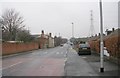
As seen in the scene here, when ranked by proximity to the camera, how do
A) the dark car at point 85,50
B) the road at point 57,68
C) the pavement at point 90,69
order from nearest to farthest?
1. the pavement at point 90,69
2. the road at point 57,68
3. the dark car at point 85,50

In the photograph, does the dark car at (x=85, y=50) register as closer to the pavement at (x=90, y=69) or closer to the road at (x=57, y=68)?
the road at (x=57, y=68)

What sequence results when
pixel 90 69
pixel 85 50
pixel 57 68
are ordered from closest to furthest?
A: pixel 90 69
pixel 57 68
pixel 85 50

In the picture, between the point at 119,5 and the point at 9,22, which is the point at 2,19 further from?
the point at 119,5

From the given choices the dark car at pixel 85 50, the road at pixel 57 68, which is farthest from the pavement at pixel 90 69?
the dark car at pixel 85 50

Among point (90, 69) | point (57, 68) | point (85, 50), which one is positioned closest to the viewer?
point (90, 69)

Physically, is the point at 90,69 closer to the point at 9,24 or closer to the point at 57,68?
the point at 57,68

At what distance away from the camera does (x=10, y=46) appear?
142ft

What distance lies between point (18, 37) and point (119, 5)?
60974mm

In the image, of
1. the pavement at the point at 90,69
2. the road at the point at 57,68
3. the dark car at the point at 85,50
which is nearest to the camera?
the pavement at the point at 90,69

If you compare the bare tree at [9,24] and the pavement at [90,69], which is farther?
the bare tree at [9,24]

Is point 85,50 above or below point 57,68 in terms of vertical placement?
above

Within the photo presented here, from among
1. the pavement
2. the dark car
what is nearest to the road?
the pavement

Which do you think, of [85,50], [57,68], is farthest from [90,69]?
[85,50]

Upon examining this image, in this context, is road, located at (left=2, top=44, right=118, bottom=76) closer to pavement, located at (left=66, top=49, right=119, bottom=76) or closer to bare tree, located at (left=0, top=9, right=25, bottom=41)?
pavement, located at (left=66, top=49, right=119, bottom=76)
